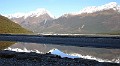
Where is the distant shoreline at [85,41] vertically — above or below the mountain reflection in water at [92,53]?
above

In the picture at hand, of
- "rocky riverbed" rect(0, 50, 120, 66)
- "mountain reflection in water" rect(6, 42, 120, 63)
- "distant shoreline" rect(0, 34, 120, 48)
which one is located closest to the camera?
"rocky riverbed" rect(0, 50, 120, 66)

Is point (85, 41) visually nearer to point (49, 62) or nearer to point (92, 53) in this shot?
point (92, 53)

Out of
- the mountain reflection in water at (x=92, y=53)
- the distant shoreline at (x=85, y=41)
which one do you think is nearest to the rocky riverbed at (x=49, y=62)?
the mountain reflection in water at (x=92, y=53)

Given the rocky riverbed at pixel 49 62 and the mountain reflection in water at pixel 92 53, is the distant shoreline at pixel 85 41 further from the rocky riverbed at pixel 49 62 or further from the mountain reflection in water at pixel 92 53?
the rocky riverbed at pixel 49 62

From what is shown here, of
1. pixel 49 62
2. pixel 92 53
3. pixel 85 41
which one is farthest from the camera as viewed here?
pixel 85 41

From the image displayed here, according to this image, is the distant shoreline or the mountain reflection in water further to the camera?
the distant shoreline

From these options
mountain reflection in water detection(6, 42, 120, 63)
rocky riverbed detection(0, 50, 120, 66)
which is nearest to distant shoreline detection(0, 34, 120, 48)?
mountain reflection in water detection(6, 42, 120, 63)

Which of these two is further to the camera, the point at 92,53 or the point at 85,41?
the point at 85,41

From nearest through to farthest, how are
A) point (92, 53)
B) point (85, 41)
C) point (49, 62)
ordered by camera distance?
point (49, 62) < point (92, 53) < point (85, 41)

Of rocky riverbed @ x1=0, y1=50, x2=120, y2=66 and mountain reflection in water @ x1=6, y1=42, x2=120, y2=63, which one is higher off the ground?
Result: rocky riverbed @ x1=0, y1=50, x2=120, y2=66

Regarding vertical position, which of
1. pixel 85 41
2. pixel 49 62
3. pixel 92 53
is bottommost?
pixel 92 53

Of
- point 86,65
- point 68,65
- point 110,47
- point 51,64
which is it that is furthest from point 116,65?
point 110,47

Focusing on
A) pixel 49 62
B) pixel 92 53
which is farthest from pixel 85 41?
pixel 49 62

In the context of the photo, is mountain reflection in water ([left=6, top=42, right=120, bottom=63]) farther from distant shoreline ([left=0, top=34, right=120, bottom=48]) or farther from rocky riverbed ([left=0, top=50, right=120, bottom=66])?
rocky riverbed ([left=0, top=50, right=120, bottom=66])
